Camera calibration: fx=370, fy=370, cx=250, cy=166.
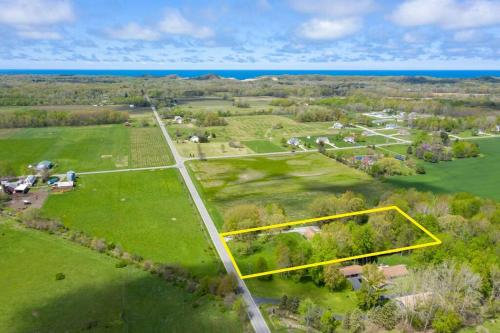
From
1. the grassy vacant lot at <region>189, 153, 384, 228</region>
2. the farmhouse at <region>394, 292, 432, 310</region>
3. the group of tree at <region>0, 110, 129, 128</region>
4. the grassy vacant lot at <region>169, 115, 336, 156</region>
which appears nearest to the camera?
the farmhouse at <region>394, 292, 432, 310</region>

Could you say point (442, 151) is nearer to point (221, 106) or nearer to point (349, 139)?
point (349, 139)

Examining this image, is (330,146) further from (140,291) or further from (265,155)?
(140,291)

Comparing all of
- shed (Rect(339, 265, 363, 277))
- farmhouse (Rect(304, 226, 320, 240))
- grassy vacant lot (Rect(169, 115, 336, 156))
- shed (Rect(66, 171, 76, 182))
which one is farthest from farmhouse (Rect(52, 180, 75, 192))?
shed (Rect(339, 265, 363, 277))

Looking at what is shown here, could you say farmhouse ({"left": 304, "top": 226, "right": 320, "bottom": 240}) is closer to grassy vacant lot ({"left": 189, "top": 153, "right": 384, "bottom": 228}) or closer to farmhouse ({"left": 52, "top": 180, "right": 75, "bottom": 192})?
grassy vacant lot ({"left": 189, "top": 153, "right": 384, "bottom": 228})

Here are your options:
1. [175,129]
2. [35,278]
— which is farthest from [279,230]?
[175,129]

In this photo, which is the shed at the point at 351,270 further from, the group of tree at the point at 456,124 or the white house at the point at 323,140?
the group of tree at the point at 456,124

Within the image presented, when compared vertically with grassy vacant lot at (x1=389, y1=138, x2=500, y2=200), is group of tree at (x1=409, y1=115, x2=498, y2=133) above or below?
above
